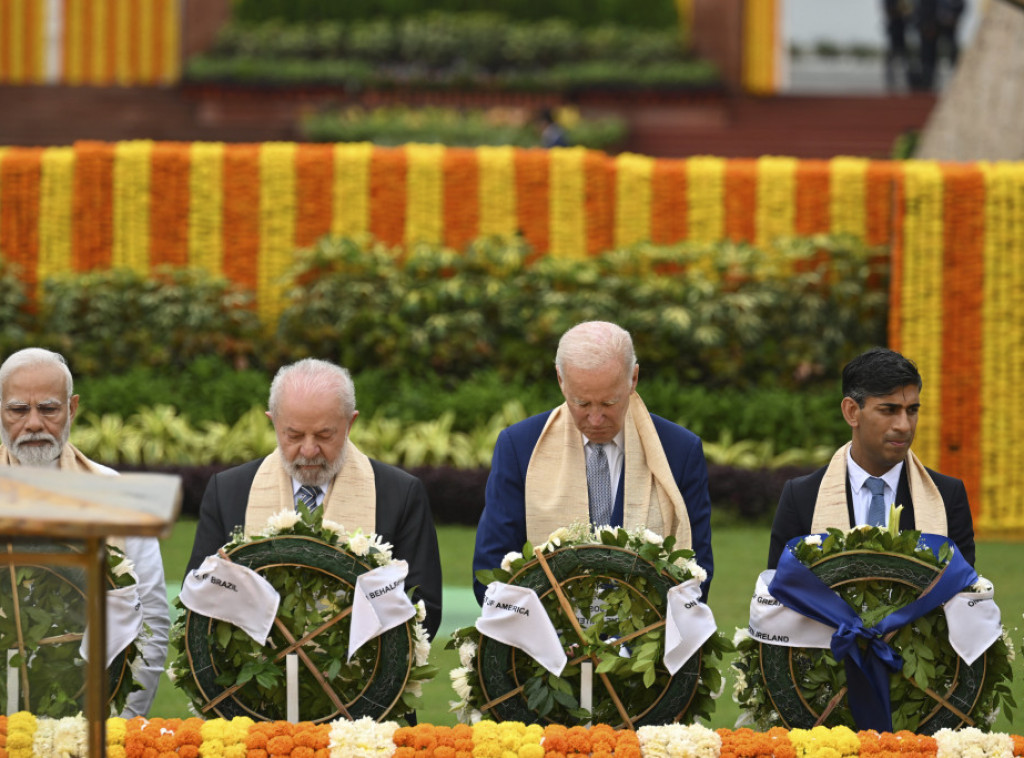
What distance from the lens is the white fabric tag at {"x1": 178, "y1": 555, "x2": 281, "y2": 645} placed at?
358cm

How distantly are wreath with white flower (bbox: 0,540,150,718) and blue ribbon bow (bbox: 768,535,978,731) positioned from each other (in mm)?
1725

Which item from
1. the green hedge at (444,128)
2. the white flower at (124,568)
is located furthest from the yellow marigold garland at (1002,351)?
the green hedge at (444,128)

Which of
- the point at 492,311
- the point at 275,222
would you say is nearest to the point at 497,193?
the point at 492,311

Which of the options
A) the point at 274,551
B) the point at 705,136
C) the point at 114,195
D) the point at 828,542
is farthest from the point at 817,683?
the point at 705,136

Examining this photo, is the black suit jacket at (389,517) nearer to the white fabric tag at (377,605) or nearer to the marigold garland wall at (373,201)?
the white fabric tag at (377,605)

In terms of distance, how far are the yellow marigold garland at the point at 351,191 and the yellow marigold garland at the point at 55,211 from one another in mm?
1974

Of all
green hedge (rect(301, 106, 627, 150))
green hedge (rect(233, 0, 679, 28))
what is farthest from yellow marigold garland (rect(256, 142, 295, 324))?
green hedge (rect(233, 0, 679, 28))

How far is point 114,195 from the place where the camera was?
10664 millimetres

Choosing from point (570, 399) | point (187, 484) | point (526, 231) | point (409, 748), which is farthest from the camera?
point (526, 231)

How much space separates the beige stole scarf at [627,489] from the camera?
427 cm

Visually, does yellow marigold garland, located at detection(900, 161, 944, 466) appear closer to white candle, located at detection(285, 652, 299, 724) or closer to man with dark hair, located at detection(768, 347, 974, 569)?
man with dark hair, located at detection(768, 347, 974, 569)

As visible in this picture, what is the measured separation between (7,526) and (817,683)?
6.82 feet

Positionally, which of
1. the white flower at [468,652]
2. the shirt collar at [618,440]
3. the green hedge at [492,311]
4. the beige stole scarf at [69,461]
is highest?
the shirt collar at [618,440]

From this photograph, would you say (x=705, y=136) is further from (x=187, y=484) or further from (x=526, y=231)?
(x=187, y=484)
